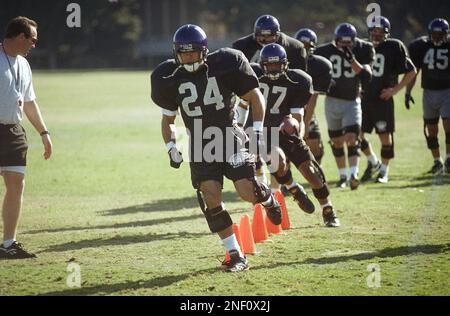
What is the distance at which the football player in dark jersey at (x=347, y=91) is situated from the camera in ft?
40.7

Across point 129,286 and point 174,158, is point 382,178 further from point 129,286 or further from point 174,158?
point 129,286

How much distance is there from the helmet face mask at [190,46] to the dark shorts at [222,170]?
3.03 ft

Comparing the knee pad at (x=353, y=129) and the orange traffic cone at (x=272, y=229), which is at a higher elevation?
the knee pad at (x=353, y=129)

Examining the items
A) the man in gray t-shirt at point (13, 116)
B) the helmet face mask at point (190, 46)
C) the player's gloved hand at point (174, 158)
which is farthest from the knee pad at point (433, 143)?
the man in gray t-shirt at point (13, 116)

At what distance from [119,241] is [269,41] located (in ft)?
10.5

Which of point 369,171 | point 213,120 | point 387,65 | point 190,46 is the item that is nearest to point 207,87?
point 213,120

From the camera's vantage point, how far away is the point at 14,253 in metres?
7.90

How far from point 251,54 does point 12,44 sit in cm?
391

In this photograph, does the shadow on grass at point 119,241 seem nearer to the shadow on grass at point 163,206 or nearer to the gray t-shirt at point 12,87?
the gray t-shirt at point 12,87

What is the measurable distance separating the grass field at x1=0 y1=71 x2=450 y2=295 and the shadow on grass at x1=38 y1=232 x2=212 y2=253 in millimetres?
11

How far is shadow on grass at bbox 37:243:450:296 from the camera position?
21.9ft

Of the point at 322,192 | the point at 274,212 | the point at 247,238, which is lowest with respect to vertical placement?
the point at 247,238

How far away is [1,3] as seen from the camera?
33656mm

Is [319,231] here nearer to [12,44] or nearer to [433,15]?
[12,44]
